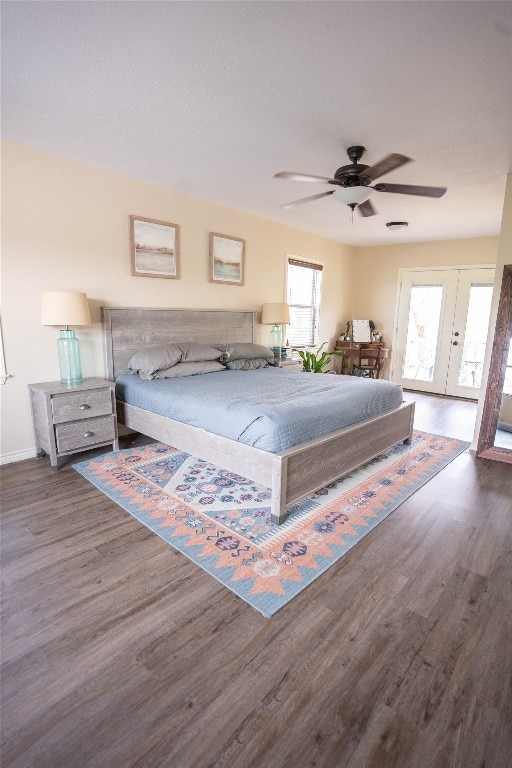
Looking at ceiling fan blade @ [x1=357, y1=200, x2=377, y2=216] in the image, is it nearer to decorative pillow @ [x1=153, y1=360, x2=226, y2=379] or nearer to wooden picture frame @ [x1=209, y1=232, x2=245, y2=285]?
wooden picture frame @ [x1=209, y1=232, x2=245, y2=285]

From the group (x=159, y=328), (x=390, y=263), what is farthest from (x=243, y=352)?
(x=390, y=263)

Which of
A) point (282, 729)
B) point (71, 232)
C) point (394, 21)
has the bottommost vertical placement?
point (282, 729)

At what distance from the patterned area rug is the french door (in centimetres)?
305

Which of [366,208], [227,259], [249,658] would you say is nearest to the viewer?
[249,658]

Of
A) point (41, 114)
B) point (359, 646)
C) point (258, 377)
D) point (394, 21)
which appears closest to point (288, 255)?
point (258, 377)

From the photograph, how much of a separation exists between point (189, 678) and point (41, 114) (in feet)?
10.7

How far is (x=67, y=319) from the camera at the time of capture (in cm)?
307

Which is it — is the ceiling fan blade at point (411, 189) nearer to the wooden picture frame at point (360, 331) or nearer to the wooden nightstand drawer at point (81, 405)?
the wooden nightstand drawer at point (81, 405)

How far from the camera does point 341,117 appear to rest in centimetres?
244

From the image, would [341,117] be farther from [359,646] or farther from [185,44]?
[359,646]

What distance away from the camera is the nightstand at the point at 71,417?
9.86 ft

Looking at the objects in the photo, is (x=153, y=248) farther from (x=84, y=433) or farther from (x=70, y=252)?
(x=84, y=433)

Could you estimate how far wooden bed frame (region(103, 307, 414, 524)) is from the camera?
7.75 ft

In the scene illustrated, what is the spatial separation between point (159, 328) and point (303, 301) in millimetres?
2783
